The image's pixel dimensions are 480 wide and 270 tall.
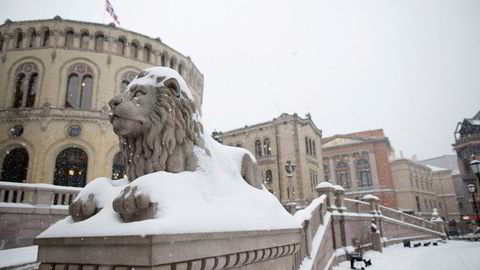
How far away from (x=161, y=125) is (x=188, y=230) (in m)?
0.99

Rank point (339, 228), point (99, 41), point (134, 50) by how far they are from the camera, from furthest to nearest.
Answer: point (134, 50)
point (99, 41)
point (339, 228)

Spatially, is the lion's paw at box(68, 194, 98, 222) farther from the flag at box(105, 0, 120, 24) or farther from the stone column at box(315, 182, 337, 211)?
the flag at box(105, 0, 120, 24)

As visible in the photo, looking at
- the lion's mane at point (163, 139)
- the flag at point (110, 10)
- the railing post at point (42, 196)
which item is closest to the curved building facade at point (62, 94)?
the flag at point (110, 10)

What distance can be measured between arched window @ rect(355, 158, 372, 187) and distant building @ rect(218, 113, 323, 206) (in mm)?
11782

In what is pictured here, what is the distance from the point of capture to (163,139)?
237cm

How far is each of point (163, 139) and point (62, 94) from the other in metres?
21.8

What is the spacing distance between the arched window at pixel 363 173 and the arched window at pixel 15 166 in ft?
131

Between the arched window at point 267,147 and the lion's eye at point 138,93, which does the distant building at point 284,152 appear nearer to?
the arched window at point 267,147

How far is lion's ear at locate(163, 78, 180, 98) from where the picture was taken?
2.48 meters

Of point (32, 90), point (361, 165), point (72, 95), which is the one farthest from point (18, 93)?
point (361, 165)

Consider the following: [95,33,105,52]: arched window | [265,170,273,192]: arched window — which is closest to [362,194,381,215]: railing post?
[265,170,273,192]: arched window

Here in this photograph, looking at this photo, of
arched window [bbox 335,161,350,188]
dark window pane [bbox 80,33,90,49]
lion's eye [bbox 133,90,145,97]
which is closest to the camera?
lion's eye [bbox 133,90,145,97]

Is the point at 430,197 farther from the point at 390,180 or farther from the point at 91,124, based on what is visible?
the point at 91,124

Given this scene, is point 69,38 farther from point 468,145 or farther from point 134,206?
point 468,145
